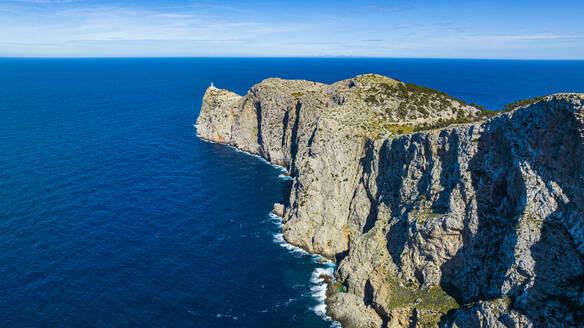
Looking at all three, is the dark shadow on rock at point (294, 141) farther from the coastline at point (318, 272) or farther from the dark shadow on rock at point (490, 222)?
the dark shadow on rock at point (490, 222)

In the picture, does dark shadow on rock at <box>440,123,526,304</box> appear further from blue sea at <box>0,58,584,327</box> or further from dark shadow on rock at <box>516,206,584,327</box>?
blue sea at <box>0,58,584,327</box>

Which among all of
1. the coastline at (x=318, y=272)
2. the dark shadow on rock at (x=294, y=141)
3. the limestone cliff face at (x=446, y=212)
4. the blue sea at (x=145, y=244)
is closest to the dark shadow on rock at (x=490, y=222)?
the limestone cliff face at (x=446, y=212)

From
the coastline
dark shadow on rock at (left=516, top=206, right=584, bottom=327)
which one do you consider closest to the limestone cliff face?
dark shadow on rock at (left=516, top=206, right=584, bottom=327)

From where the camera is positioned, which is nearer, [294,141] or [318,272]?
[318,272]

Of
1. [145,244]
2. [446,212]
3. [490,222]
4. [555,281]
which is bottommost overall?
[145,244]

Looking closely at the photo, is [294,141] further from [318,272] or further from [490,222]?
[490,222]

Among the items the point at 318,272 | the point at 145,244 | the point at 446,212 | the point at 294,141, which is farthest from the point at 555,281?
the point at 294,141

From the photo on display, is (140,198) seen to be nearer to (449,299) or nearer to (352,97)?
(352,97)

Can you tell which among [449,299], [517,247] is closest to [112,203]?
[449,299]
